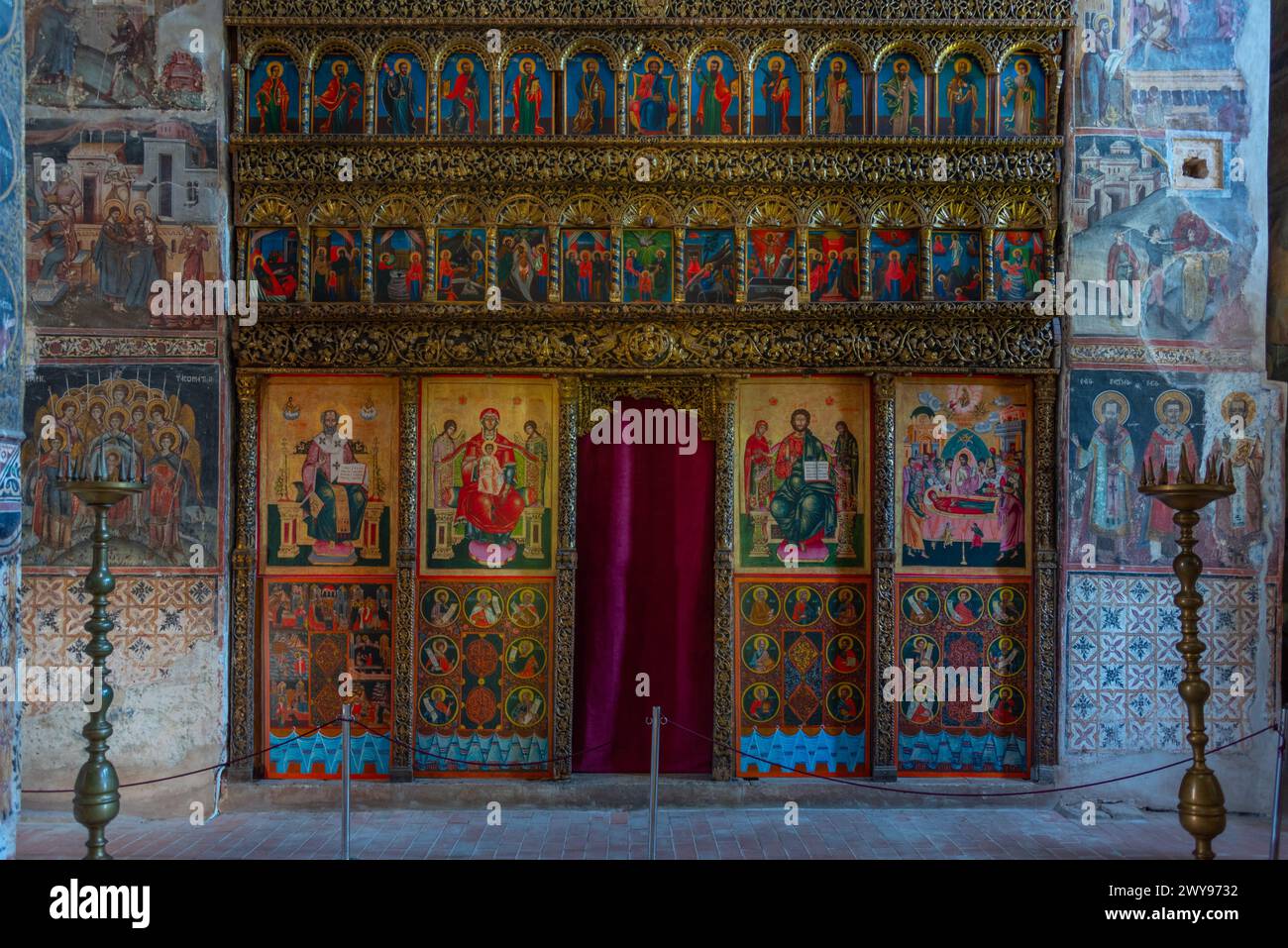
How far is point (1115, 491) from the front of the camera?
27.1ft

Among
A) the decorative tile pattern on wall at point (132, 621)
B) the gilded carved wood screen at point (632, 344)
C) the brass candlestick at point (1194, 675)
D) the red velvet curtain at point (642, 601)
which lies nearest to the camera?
the brass candlestick at point (1194, 675)

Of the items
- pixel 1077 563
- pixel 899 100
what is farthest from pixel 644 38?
pixel 1077 563

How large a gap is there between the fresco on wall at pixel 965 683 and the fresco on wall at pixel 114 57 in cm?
733

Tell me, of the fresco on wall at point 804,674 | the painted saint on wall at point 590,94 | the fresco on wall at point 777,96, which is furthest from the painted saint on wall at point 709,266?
the fresco on wall at point 804,674

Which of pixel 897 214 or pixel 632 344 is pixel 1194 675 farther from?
pixel 632 344

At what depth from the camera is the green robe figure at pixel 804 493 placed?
8461 millimetres

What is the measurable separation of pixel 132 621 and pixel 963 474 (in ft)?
23.1

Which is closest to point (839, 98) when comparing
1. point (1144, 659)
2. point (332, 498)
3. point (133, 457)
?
point (1144, 659)

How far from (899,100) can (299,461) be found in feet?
19.6

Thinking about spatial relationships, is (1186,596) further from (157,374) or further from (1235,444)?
(157,374)

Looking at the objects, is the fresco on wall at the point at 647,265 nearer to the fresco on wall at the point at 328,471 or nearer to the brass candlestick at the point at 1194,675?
the fresco on wall at the point at 328,471

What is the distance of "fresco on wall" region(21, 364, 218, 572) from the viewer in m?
8.08

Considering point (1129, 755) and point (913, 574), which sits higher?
point (913, 574)

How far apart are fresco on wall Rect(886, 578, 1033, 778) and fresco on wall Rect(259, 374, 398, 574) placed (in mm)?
4491
